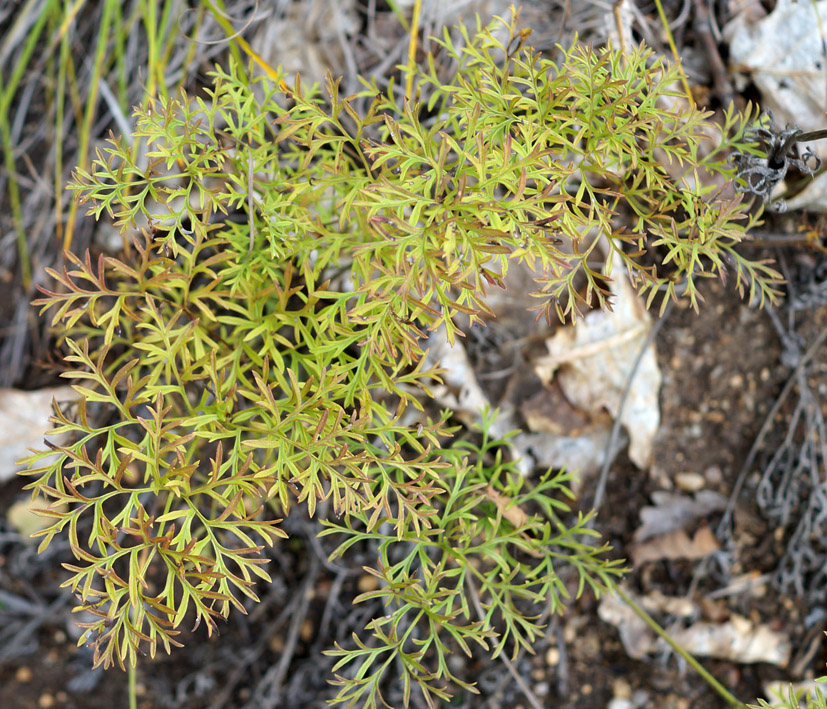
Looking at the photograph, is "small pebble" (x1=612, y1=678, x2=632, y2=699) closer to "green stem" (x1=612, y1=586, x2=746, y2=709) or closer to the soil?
the soil

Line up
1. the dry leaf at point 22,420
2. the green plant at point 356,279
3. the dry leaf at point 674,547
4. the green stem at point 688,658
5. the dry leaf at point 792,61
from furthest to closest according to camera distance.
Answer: the dry leaf at point 22,420, the dry leaf at point 674,547, the dry leaf at point 792,61, the green stem at point 688,658, the green plant at point 356,279

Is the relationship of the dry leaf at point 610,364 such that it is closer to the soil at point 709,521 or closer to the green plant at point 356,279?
the soil at point 709,521

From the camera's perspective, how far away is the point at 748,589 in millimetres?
2102

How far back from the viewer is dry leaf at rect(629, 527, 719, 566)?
2057 mm

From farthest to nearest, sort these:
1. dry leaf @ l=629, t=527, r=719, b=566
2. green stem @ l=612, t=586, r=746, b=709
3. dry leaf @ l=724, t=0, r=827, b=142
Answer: dry leaf @ l=629, t=527, r=719, b=566, dry leaf @ l=724, t=0, r=827, b=142, green stem @ l=612, t=586, r=746, b=709

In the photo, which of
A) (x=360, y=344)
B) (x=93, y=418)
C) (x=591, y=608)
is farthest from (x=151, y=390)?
(x=591, y=608)

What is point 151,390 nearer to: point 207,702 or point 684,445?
point 207,702

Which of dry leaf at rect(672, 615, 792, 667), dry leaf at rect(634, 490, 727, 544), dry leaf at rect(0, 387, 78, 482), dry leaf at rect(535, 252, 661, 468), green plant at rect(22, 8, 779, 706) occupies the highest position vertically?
green plant at rect(22, 8, 779, 706)

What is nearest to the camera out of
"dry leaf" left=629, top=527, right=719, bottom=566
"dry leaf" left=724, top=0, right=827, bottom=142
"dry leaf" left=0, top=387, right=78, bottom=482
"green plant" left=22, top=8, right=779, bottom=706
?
"green plant" left=22, top=8, right=779, bottom=706

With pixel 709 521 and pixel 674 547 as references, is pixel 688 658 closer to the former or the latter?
pixel 674 547

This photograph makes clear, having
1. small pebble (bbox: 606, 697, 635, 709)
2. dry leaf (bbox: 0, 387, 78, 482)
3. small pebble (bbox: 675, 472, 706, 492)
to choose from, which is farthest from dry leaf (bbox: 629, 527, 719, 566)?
dry leaf (bbox: 0, 387, 78, 482)

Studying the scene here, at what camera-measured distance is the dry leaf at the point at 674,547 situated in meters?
2.06

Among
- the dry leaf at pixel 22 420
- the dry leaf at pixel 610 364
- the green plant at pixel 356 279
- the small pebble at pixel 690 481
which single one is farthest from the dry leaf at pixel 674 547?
the dry leaf at pixel 22 420

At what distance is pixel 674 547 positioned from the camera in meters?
2.06
